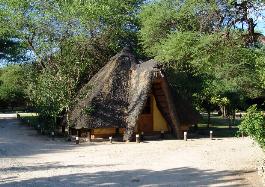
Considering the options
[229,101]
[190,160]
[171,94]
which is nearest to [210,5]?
[171,94]

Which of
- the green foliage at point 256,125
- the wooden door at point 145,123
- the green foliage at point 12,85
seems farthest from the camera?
the green foliage at point 12,85

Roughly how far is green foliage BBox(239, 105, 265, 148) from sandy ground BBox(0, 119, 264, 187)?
1603 mm

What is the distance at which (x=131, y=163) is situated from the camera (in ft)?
58.7

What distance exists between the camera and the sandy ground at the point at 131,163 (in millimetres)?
14328

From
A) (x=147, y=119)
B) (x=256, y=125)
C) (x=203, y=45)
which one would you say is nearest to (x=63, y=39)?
(x=147, y=119)

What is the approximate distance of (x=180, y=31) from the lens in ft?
114

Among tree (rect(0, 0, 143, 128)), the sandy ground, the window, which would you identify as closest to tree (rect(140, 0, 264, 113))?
tree (rect(0, 0, 143, 128))

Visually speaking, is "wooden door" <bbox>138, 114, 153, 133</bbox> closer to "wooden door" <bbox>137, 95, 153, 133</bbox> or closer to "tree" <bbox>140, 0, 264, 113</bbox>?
"wooden door" <bbox>137, 95, 153, 133</bbox>

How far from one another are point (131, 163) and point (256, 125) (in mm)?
6412

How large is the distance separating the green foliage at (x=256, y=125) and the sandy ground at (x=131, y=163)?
1603 millimetres

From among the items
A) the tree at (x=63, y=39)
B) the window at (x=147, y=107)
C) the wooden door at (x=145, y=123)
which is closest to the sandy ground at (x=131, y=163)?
the wooden door at (x=145, y=123)

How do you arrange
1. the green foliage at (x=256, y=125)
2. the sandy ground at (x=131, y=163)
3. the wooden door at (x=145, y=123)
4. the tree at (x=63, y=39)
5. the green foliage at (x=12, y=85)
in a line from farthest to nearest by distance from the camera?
the green foliage at (x=12, y=85) → the tree at (x=63, y=39) → the wooden door at (x=145, y=123) → the sandy ground at (x=131, y=163) → the green foliage at (x=256, y=125)

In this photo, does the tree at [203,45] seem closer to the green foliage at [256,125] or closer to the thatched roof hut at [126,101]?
the thatched roof hut at [126,101]

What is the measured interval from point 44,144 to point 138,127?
6883mm
